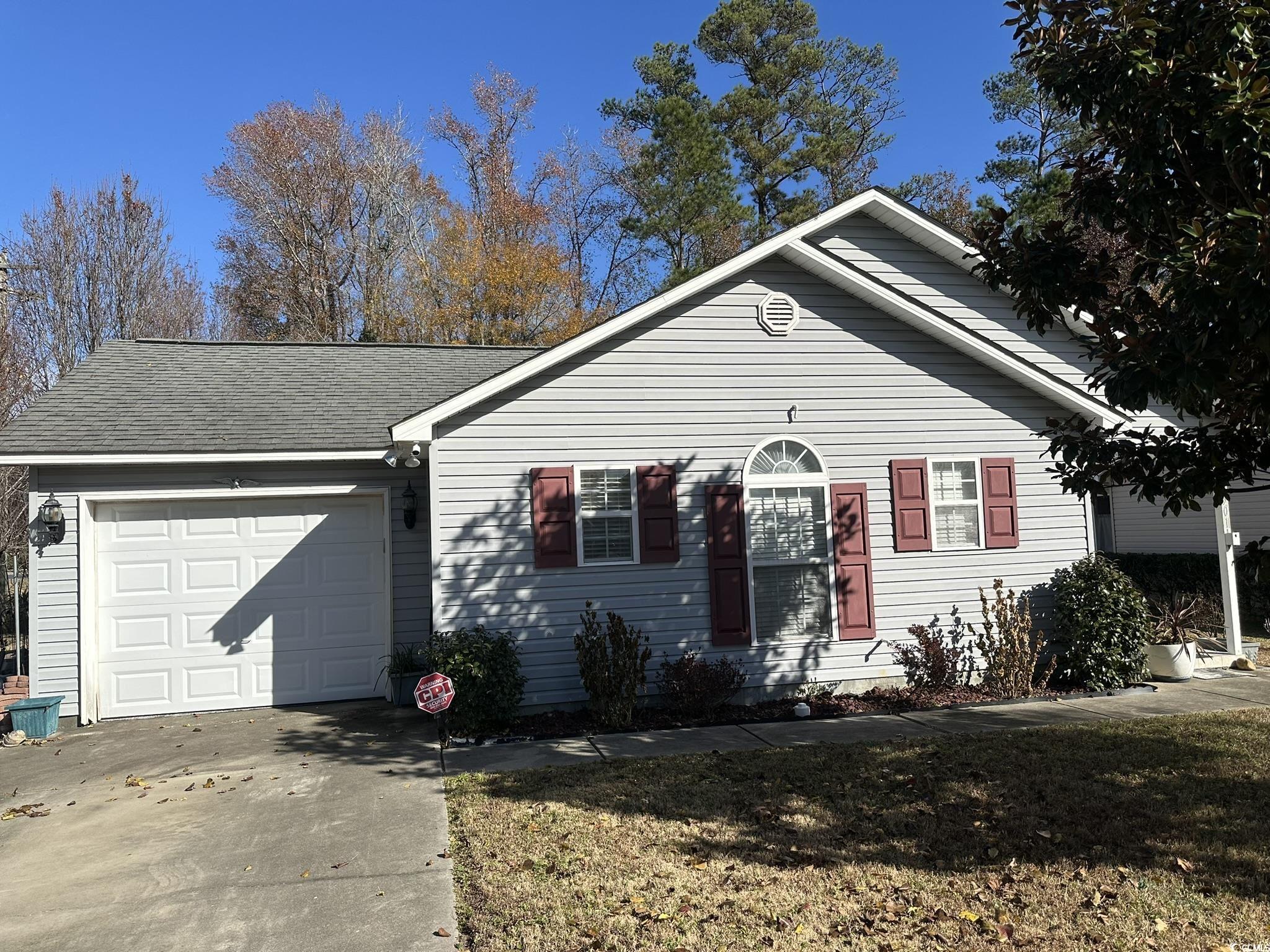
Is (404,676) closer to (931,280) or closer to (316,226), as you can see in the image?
(931,280)

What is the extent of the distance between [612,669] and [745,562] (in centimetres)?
179

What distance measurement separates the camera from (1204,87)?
468 cm

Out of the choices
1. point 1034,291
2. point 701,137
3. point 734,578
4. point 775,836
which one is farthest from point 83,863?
point 701,137

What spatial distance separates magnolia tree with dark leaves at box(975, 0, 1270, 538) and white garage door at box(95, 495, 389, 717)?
7371 mm

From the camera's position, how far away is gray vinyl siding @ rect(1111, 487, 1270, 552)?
15023mm

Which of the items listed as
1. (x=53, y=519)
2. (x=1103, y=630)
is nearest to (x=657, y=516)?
(x=1103, y=630)

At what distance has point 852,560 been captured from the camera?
368 inches

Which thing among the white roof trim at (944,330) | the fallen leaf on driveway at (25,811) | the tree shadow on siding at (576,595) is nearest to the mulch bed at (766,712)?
the tree shadow on siding at (576,595)

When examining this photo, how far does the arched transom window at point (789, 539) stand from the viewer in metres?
9.23

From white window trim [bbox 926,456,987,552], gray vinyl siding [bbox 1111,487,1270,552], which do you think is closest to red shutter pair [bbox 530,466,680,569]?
white window trim [bbox 926,456,987,552]

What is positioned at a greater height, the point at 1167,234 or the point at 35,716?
the point at 1167,234

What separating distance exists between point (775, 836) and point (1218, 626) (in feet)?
36.0

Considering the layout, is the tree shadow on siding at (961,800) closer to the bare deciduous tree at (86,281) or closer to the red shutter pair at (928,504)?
the red shutter pair at (928,504)

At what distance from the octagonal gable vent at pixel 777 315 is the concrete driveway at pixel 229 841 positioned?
525 cm
